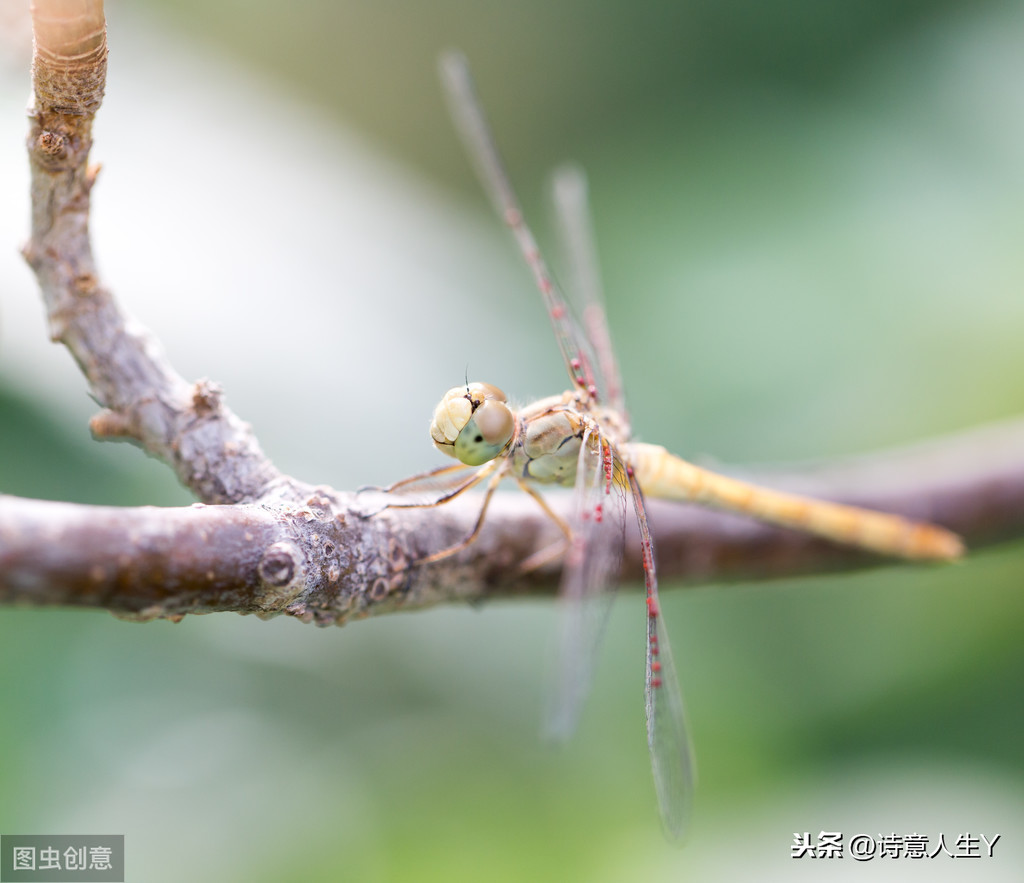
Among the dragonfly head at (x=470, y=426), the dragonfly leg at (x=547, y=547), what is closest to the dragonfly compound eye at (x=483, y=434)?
the dragonfly head at (x=470, y=426)

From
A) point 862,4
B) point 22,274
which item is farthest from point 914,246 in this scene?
point 22,274

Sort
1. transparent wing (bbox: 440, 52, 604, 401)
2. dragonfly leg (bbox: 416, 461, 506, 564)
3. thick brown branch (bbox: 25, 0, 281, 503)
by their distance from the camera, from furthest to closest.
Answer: transparent wing (bbox: 440, 52, 604, 401) < dragonfly leg (bbox: 416, 461, 506, 564) < thick brown branch (bbox: 25, 0, 281, 503)

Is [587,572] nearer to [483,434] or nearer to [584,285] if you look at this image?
[483,434]

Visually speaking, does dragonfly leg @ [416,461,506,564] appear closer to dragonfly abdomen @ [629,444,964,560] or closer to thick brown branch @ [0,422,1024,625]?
thick brown branch @ [0,422,1024,625]

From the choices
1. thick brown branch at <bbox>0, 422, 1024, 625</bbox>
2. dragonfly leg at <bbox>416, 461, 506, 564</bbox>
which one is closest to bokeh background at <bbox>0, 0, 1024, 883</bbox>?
thick brown branch at <bbox>0, 422, 1024, 625</bbox>

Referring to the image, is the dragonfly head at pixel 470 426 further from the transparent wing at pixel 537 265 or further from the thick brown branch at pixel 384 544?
the transparent wing at pixel 537 265

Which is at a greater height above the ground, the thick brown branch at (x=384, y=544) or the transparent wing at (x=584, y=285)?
the transparent wing at (x=584, y=285)
